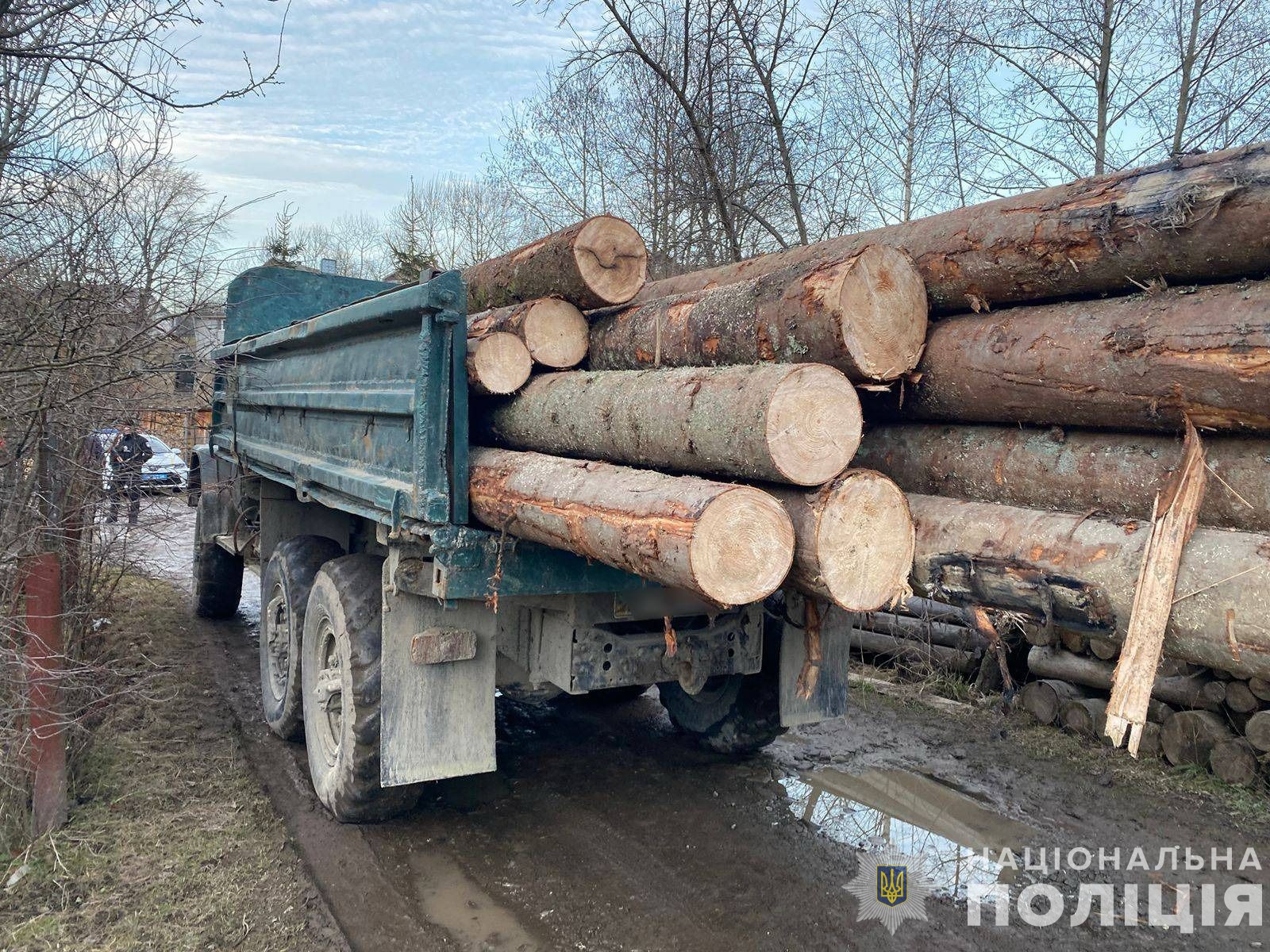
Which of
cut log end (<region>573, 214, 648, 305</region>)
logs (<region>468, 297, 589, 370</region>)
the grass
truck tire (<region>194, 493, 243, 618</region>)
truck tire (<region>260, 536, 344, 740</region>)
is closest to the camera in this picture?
the grass

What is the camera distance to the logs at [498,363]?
12.0ft

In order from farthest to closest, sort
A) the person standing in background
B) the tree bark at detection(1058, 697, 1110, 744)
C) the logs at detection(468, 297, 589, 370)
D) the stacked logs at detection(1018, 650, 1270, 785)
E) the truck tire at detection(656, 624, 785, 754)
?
the tree bark at detection(1058, 697, 1110, 744)
the person standing in background
the stacked logs at detection(1018, 650, 1270, 785)
the truck tire at detection(656, 624, 785, 754)
the logs at detection(468, 297, 589, 370)

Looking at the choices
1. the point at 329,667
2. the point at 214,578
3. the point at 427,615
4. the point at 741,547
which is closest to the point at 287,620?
the point at 329,667

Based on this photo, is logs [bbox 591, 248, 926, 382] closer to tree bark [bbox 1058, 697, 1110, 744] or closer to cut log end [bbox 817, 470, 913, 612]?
cut log end [bbox 817, 470, 913, 612]

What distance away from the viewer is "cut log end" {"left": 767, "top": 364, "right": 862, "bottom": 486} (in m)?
2.45

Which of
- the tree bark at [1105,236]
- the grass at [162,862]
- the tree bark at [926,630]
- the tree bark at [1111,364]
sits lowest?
the grass at [162,862]

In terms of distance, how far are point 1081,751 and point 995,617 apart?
3.48 m

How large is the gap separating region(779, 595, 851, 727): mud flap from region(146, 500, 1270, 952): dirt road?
51 centimetres

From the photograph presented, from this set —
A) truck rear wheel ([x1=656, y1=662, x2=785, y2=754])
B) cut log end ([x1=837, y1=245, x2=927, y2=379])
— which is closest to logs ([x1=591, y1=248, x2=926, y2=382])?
cut log end ([x1=837, y1=245, x2=927, y2=379])

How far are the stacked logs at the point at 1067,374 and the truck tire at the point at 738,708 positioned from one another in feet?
6.71

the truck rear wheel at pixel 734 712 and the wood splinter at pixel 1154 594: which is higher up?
the wood splinter at pixel 1154 594

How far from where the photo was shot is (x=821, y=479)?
99.3 inches

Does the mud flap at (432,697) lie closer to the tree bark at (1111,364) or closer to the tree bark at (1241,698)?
the tree bark at (1111,364)

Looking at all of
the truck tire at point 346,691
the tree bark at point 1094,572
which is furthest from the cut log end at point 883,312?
the truck tire at point 346,691
